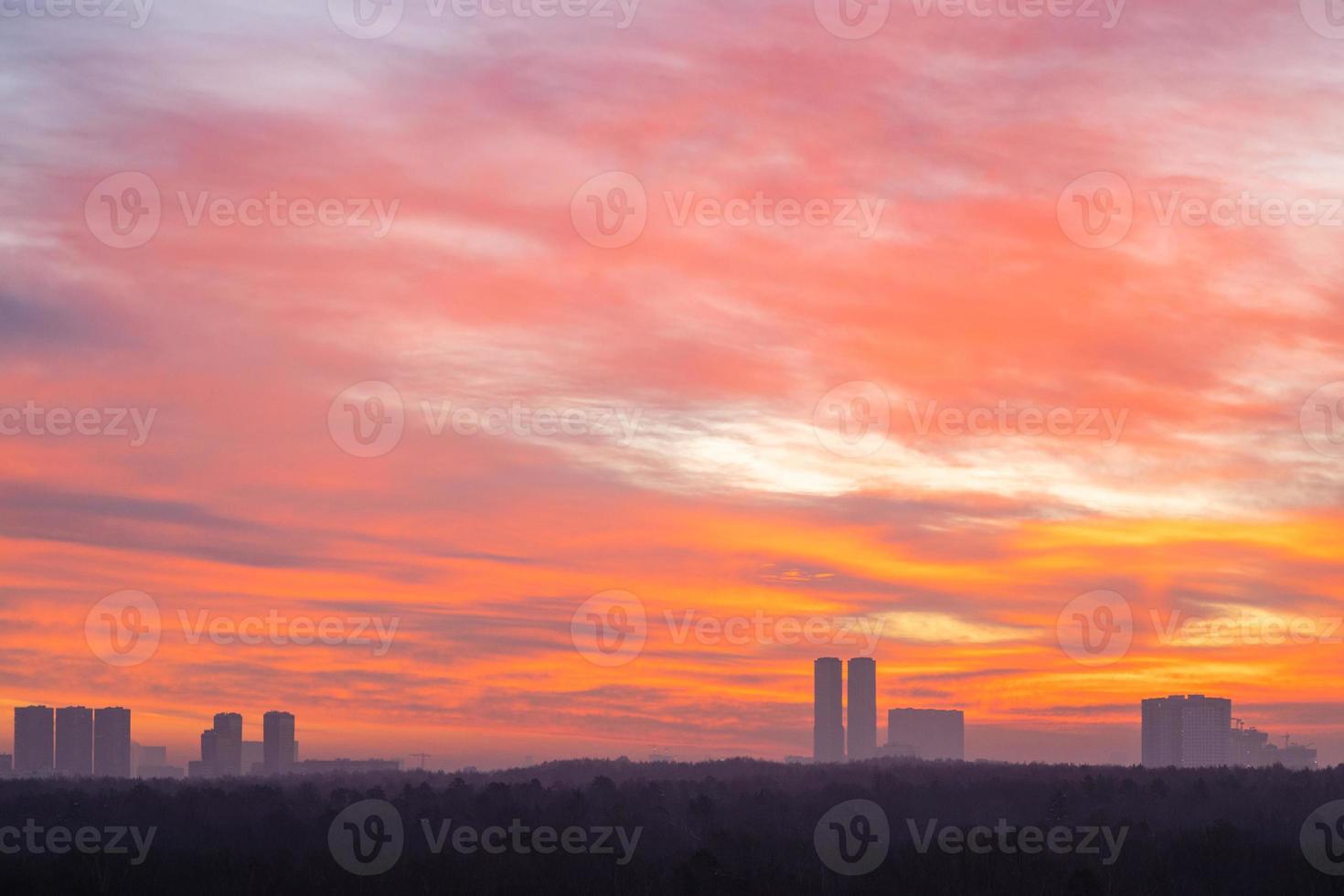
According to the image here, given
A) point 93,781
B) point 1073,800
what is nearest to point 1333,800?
point 1073,800

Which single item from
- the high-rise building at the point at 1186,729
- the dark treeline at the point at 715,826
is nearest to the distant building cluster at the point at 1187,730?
the high-rise building at the point at 1186,729

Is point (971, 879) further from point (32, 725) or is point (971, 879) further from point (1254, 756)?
point (1254, 756)
